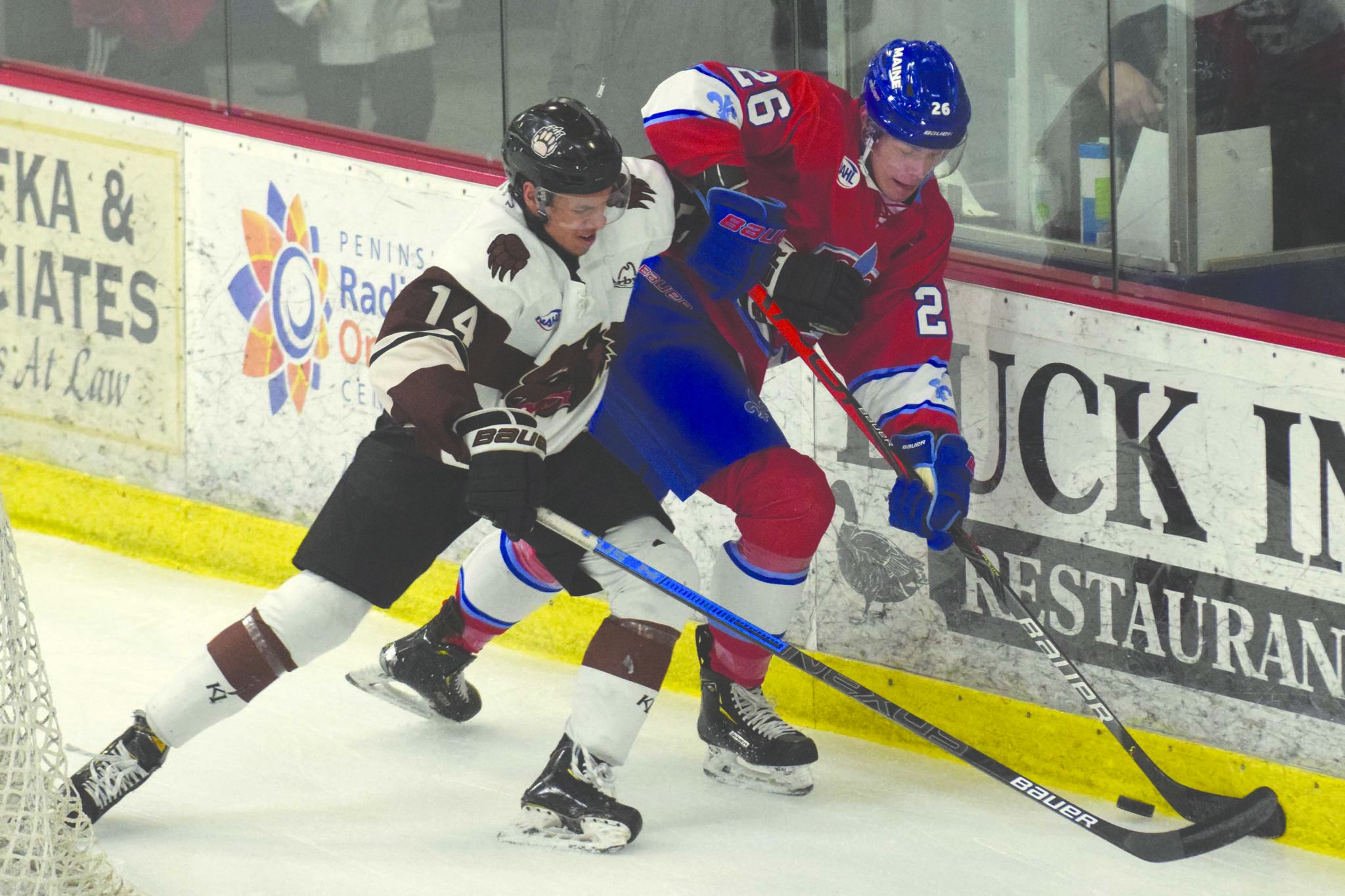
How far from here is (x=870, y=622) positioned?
11.6 ft

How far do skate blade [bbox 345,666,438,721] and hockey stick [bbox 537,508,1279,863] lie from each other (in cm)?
74

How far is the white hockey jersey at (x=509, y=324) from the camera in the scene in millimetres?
2660

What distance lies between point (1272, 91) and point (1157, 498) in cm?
69

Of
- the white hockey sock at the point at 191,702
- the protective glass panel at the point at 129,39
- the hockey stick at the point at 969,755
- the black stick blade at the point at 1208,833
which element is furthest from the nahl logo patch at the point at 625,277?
the protective glass panel at the point at 129,39

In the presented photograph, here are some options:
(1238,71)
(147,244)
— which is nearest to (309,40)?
(147,244)

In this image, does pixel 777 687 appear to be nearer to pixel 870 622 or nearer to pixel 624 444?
pixel 870 622

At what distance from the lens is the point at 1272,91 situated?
122 inches

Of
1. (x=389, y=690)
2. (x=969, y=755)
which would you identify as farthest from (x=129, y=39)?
(x=969, y=755)

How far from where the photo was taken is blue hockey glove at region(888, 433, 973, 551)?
9.87ft

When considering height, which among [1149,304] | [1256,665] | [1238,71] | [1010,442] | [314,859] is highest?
[1238,71]

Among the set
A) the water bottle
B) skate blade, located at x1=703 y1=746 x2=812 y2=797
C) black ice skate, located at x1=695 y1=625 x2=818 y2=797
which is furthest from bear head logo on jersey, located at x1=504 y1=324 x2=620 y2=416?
the water bottle

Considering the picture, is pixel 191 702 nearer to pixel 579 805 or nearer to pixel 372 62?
pixel 579 805

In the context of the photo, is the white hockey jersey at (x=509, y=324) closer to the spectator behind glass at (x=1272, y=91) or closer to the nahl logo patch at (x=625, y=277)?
the nahl logo patch at (x=625, y=277)

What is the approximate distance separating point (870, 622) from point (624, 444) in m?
0.66
